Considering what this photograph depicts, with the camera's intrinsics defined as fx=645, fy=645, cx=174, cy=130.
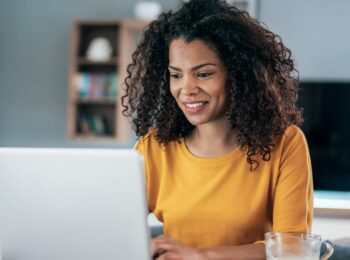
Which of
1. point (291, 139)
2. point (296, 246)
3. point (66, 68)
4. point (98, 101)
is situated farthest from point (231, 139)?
point (66, 68)

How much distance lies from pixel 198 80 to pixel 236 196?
28 centimetres

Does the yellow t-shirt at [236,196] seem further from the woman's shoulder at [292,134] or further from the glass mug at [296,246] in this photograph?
the glass mug at [296,246]

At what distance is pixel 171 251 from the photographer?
1243 millimetres

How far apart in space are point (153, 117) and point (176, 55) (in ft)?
0.74

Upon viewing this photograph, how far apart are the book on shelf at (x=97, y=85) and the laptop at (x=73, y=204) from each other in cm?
397

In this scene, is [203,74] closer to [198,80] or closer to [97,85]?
[198,80]

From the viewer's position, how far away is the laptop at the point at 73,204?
1.02m

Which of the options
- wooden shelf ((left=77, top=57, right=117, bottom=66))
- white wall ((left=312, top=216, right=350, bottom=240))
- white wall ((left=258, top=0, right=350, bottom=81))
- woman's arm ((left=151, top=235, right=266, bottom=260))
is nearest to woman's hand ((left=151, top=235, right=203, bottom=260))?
woman's arm ((left=151, top=235, right=266, bottom=260))

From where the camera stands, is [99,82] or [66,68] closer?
[99,82]

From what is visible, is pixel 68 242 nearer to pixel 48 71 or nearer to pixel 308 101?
pixel 308 101

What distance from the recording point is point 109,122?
523 centimetres

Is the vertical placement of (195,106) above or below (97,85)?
below

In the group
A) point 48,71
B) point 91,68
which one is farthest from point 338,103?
point 48,71

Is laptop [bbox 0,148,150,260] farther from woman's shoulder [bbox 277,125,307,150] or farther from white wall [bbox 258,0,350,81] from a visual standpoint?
white wall [bbox 258,0,350,81]
